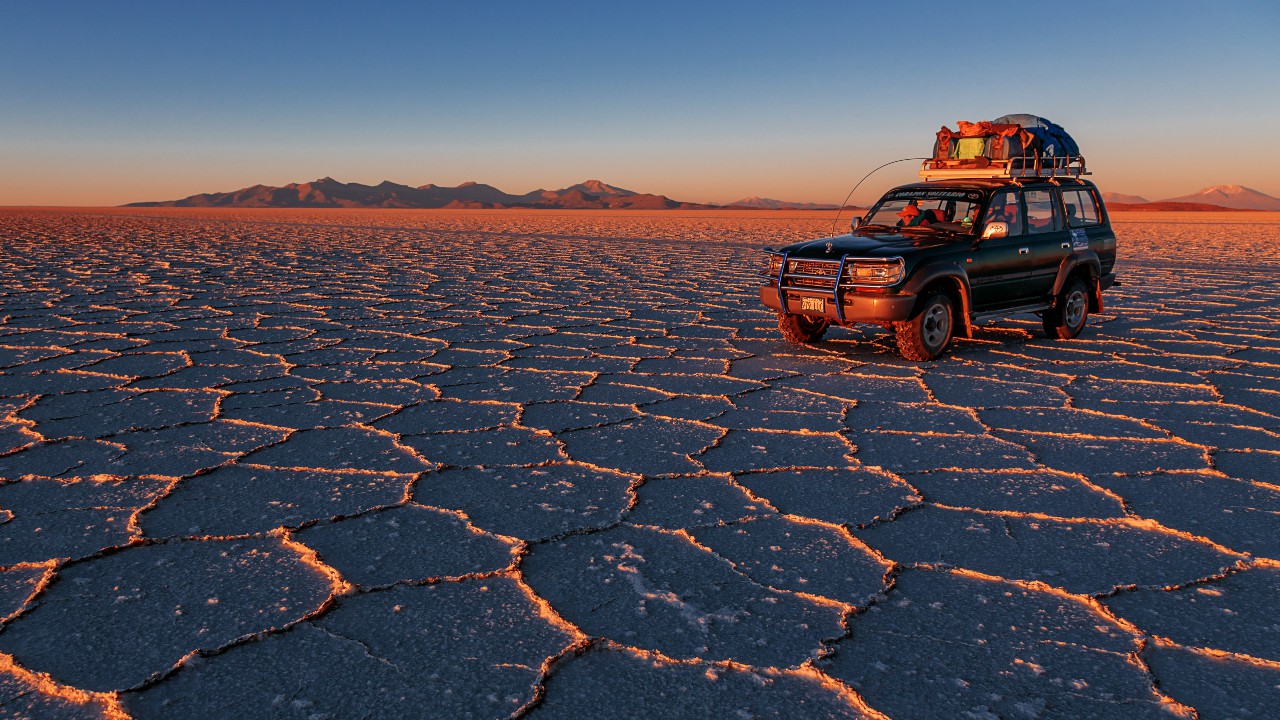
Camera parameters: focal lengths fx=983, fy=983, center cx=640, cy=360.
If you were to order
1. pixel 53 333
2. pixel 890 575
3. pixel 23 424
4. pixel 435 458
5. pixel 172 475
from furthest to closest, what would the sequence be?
pixel 53 333
pixel 23 424
pixel 435 458
pixel 172 475
pixel 890 575

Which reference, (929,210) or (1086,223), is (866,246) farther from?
(1086,223)

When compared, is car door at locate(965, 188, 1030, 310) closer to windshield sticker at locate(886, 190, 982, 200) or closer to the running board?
the running board

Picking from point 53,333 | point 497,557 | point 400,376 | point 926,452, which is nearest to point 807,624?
point 497,557

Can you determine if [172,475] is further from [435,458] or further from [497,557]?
[497,557]

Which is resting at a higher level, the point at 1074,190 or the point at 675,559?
the point at 1074,190

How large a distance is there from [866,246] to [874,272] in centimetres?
28

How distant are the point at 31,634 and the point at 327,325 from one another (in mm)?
6319

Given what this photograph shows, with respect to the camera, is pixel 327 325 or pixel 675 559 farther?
pixel 327 325

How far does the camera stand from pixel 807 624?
286 cm

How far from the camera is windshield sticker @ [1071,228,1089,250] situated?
26.9 feet

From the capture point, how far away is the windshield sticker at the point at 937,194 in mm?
7715

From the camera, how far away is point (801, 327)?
7.92 metres

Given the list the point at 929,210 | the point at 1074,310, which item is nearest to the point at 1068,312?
the point at 1074,310

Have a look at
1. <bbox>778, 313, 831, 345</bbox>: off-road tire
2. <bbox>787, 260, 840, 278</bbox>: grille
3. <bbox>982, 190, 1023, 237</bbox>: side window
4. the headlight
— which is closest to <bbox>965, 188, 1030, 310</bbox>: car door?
<bbox>982, 190, 1023, 237</bbox>: side window
